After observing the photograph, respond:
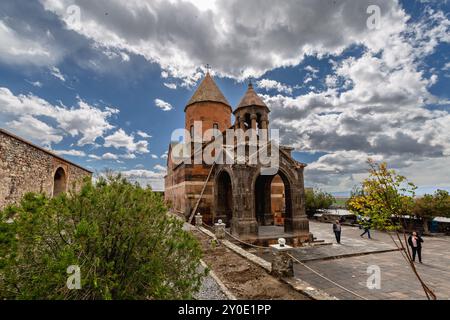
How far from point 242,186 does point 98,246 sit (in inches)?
378

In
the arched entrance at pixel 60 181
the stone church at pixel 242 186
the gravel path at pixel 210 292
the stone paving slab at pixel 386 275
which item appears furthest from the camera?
the arched entrance at pixel 60 181

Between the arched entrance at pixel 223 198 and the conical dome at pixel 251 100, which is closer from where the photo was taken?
the conical dome at pixel 251 100

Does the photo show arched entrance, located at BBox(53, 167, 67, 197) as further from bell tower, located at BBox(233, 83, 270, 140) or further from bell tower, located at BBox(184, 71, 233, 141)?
bell tower, located at BBox(233, 83, 270, 140)

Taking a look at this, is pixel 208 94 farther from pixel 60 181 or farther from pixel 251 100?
pixel 60 181

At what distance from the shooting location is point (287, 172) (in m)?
13.2

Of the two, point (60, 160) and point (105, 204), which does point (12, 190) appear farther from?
point (105, 204)

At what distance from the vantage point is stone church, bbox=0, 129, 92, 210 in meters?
9.49

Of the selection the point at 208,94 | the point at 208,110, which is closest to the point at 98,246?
the point at 208,110

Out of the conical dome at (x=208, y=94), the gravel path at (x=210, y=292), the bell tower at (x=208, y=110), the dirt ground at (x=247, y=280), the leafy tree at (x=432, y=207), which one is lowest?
the dirt ground at (x=247, y=280)

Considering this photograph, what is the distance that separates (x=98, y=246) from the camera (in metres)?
2.72

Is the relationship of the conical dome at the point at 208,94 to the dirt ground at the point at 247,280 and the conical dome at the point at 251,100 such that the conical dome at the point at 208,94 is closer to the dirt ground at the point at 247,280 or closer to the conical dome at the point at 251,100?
the conical dome at the point at 251,100

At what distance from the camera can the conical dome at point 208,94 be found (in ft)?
71.8

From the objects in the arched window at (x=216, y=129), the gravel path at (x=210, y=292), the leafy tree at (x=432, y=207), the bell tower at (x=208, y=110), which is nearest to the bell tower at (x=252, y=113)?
the arched window at (x=216, y=129)

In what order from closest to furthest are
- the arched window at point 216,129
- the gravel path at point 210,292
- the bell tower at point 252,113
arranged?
the gravel path at point 210,292 → the bell tower at point 252,113 → the arched window at point 216,129
